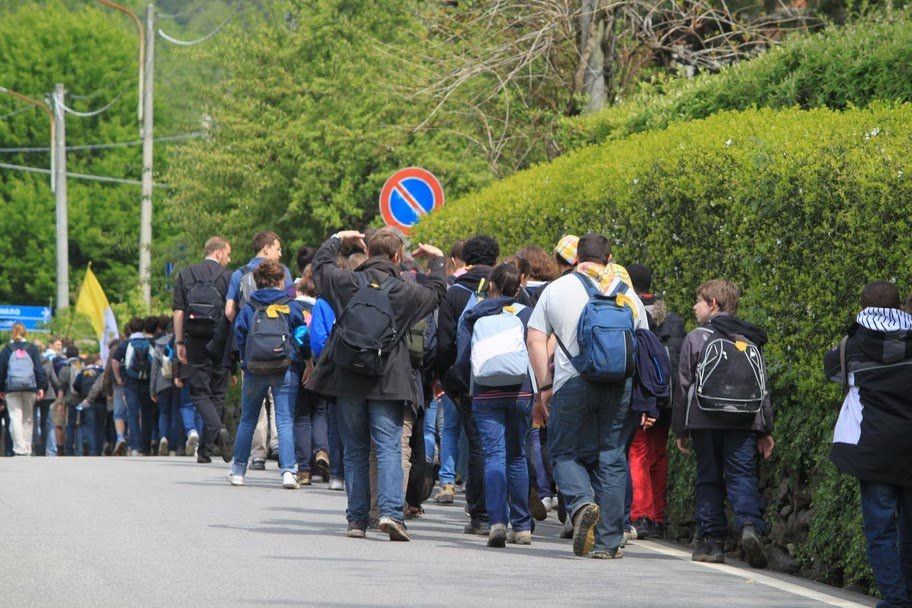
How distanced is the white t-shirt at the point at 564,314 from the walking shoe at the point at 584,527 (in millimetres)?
752

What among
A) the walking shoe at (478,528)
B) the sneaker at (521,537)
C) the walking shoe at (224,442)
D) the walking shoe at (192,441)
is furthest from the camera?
the walking shoe at (192,441)

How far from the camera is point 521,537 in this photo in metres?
11.2

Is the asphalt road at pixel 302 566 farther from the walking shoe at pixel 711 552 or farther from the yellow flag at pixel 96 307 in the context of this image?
the yellow flag at pixel 96 307

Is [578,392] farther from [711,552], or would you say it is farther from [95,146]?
[95,146]

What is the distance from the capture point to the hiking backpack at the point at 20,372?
1046 inches

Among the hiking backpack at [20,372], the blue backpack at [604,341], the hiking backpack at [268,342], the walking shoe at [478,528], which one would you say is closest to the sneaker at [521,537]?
the walking shoe at [478,528]

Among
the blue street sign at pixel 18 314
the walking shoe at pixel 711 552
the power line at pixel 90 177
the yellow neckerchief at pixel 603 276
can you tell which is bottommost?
the walking shoe at pixel 711 552

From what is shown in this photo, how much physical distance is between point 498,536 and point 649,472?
1657 mm

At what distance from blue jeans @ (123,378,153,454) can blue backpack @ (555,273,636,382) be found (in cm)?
1433

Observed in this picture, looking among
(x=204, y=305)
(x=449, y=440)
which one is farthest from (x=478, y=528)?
(x=204, y=305)

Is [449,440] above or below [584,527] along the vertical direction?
above

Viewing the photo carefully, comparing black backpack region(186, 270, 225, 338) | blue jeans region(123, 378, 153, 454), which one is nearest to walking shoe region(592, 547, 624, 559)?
black backpack region(186, 270, 225, 338)

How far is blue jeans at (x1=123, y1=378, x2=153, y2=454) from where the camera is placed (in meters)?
24.2

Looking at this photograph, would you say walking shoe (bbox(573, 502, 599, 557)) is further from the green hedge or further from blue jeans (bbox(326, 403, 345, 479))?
the green hedge
